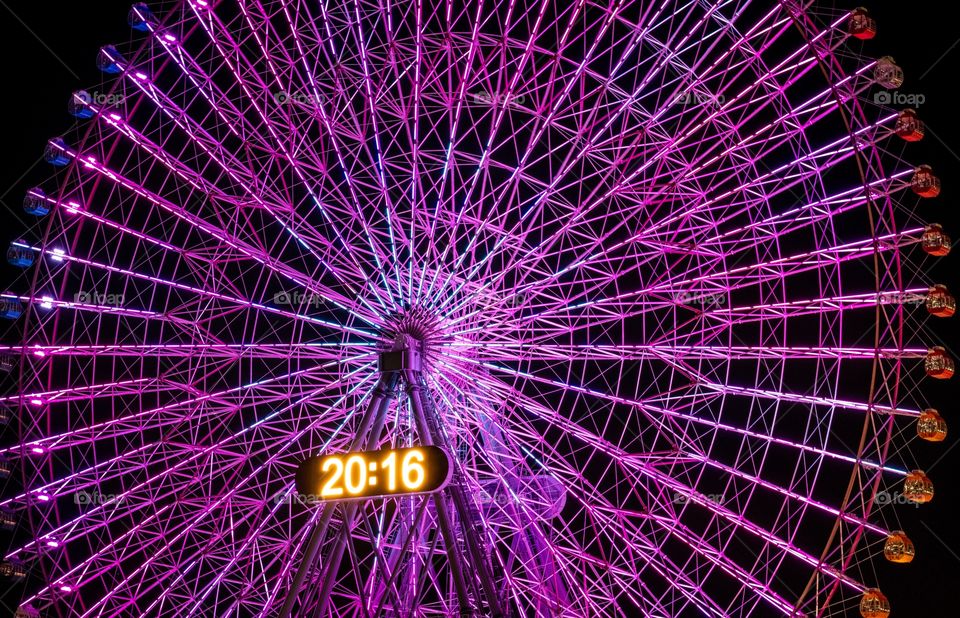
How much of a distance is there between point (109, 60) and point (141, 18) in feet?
4.20

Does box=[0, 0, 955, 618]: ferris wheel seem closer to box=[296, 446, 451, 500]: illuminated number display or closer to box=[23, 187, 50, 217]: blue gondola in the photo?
box=[23, 187, 50, 217]: blue gondola

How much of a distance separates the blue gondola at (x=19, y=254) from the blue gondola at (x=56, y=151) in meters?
2.49

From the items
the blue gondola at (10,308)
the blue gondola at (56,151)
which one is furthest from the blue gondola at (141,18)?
the blue gondola at (10,308)

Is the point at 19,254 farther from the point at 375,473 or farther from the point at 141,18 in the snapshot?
the point at 375,473

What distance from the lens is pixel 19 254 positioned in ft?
87.8

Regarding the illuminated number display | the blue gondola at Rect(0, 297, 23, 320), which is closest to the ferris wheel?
the blue gondola at Rect(0, 297, 23, 320)

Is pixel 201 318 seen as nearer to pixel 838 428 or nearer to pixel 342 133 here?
pixel 342 133

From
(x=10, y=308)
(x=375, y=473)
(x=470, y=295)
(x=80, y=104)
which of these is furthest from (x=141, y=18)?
(x=375, y=473)

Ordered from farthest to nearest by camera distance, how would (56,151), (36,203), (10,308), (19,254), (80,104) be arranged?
(19,254) → (10,308) → (36,203) → (56,151) → (80,104)

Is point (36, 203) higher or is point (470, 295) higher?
point (470, 295)

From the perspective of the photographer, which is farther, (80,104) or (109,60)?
(80,104)

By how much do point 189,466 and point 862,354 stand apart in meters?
16.8

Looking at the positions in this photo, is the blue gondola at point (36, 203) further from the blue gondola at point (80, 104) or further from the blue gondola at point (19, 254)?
the blue gondola at point (80, 104)

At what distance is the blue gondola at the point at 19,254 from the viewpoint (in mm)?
26672
